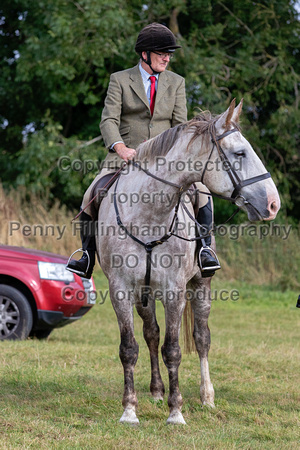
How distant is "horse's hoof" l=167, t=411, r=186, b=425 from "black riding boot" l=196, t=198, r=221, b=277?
1.30m

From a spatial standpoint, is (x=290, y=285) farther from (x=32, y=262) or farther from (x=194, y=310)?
(x=194, y=310)

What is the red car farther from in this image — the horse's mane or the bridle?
the horse's mane

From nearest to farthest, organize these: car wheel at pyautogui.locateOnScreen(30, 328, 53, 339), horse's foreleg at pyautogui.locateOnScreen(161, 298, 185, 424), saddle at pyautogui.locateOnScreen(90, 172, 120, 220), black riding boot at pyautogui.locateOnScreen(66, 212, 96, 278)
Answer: horse's foreleg at pyautogui.locateOnScreen(161, 298, 185, 424)
saddle at pyautogui.locateOnScreen(90, 172, 120, 220)
black riding boot at pyautogui.locateOnScreen(66, 212, 96, 278)
car wheel at pyautogui.locateOnScreen(30, 328, 53, 339)

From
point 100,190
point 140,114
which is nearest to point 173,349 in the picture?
point 100,190

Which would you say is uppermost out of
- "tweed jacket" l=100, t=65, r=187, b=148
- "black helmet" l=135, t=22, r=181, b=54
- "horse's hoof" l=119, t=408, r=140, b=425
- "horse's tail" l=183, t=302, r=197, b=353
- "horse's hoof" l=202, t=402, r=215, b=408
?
"black helmet" l=135, t=22, r=181, b=54

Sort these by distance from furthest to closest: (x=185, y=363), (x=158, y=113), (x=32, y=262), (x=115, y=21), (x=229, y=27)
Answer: (x=229, y=27) → (x=115, y=21) → (x=32, y=262) → (x=185, y=363) → (x=158, y=113)

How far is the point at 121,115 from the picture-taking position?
20.0ft

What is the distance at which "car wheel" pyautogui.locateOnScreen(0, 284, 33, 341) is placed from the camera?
9.06 metres

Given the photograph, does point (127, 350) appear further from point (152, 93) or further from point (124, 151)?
point (152, 93)

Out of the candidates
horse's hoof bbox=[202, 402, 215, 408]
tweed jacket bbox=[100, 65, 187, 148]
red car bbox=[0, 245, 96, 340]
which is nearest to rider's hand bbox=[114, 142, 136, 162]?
tweed jacket bbox=[100, 65, 187, 148]

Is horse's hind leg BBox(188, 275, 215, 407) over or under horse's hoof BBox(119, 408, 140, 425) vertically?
over

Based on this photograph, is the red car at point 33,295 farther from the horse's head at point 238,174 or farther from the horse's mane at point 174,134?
the horse's head at point 238,174

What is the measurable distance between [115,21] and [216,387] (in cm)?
1360

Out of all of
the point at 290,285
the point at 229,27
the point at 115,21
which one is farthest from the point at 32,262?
the point at 229,27
